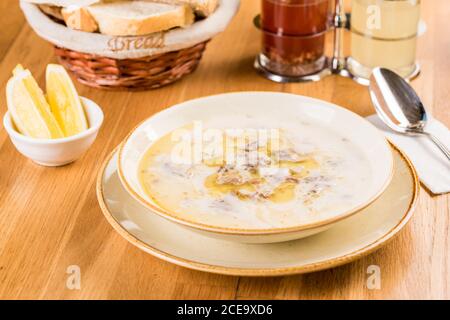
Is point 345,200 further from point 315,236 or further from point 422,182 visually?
point 422,182

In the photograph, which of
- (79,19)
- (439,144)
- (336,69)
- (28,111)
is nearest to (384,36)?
(336,69)

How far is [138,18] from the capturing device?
1.56 m

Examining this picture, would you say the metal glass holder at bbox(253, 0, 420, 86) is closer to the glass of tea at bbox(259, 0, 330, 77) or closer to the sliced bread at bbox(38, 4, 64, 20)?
the glass of tea at bbox(259, 0, 330, 77)

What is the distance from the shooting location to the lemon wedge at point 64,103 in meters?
1.44

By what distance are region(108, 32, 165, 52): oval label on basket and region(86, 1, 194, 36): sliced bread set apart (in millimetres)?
10

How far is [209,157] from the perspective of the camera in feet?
4.18

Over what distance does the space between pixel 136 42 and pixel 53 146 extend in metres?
0.30

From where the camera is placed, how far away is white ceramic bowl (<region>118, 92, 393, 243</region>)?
106cm

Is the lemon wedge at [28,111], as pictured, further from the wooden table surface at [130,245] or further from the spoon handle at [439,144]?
the spoon handle at [439,144]

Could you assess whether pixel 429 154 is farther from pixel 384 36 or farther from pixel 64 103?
pixel 64 103

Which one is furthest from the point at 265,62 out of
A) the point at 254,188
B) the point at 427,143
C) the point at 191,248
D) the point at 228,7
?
the point at 191,248

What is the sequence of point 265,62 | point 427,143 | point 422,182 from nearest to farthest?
point 422,182, point 427,143, point 265,62

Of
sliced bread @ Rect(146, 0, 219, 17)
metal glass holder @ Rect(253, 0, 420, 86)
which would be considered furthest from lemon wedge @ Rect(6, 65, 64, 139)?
metal glass holder @ Rect(253, 0, 420, 86)
